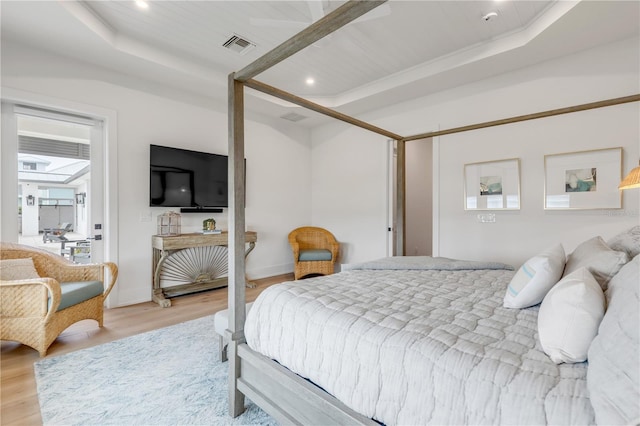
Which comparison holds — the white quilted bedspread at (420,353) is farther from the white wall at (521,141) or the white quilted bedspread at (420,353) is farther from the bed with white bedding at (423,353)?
the white wall at (521,141)

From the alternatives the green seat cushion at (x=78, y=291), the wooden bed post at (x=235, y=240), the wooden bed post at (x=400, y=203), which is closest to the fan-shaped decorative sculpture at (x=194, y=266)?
the green seat cushion at (x=78, y=291)

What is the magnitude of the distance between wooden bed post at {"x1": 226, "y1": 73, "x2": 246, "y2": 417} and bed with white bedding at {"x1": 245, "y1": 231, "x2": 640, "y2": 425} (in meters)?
0.10

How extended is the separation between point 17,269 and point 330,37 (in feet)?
10.9

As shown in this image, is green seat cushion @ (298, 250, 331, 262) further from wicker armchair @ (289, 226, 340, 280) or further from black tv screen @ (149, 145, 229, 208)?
black tv screen @ (149, 145, 229, 208)

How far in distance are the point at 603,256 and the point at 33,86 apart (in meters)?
4.58

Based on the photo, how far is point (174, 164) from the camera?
12.5 feet

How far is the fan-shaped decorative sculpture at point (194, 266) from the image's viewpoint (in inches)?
154

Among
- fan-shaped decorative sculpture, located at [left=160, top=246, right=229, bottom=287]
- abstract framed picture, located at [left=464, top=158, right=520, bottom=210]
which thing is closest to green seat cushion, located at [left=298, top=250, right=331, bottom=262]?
fan-shaped decorative sculpture, located at [left=160, top=246, right=229, bottom=287]

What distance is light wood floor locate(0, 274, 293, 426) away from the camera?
171 centimetres

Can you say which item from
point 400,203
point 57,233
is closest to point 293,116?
point 400,203

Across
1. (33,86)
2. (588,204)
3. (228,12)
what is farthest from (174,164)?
(588,204)

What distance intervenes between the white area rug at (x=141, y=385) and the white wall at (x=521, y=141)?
9.80 ft

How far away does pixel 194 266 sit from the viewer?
4.17 metres

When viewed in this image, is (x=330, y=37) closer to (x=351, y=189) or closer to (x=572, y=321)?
(x=351, y=189)
